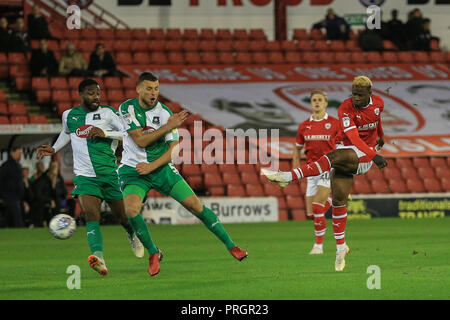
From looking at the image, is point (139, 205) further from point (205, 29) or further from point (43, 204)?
point (205, 29)

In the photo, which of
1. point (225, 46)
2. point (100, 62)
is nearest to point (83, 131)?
point (100, 62)

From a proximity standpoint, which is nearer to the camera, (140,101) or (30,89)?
(140,101)

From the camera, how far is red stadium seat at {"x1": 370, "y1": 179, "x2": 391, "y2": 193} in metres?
23.3

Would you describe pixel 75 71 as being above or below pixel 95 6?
below

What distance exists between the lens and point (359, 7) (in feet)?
101

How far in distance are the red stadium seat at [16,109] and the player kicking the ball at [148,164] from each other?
42.5ft

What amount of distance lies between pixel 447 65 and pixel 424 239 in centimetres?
1392

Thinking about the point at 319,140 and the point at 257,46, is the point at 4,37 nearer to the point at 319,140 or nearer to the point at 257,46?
the point at 257,46

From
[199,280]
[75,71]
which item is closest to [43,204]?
[75,71]

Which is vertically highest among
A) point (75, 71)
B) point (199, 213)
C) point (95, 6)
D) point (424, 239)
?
point (95, 6)

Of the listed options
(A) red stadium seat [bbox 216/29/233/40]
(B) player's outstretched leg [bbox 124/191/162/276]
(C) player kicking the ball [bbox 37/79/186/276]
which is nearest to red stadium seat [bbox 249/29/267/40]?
(A) red stadium seat [bbox 216/29/233/40]

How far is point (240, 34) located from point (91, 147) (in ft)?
62.5

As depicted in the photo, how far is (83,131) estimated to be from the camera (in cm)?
982

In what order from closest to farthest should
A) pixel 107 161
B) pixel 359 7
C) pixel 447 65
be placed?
pixel 107 161 < pixel 447 65 < pixel 359 7
